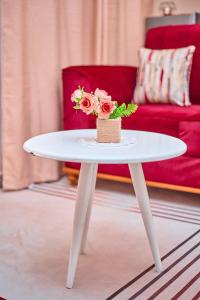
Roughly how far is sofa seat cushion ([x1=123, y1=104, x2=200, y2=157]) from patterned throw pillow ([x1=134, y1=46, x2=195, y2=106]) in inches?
5.8

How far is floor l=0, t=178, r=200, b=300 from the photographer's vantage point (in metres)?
1.39

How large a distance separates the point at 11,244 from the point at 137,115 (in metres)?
0.99

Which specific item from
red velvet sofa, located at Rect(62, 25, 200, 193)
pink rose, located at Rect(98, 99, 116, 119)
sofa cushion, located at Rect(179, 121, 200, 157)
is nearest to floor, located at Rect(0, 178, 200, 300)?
red velvet sofa, located at Rect(62, 25, 200, 193)

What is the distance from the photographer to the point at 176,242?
1.78m

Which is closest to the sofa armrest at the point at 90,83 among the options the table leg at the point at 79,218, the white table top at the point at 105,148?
the white table top at the point at 105,148

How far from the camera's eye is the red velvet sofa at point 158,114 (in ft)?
7.17

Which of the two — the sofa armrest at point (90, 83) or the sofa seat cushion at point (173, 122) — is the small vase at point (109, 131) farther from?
the sofa armrest at point (90, 83)

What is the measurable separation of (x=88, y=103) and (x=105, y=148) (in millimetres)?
184

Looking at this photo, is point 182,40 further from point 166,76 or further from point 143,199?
point 143,199

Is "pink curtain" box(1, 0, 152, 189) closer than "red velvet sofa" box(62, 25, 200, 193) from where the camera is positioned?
No

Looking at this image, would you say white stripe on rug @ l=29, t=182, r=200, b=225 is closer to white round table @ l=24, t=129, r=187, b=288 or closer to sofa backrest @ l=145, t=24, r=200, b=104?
white round table @ l=24, t=129, r=187, b=288

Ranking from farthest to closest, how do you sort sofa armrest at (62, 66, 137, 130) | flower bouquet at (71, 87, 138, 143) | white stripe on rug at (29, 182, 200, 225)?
sofa armrest at (62, 66, 137, 130) < white stripe on rug at (29, 182, 200, 225) < flower bouquet at (71, 87, 138, 143)

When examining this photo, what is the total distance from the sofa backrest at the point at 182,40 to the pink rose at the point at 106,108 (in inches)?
51.3

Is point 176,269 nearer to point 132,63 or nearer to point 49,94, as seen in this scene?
point 49,94
